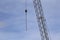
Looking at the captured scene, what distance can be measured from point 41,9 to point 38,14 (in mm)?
3422

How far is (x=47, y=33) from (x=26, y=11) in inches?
831

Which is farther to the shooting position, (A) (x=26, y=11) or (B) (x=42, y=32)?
(B) (x=42, y=32)

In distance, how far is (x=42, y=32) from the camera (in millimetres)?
123062

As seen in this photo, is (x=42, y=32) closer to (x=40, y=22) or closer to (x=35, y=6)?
(x=40, y=22)

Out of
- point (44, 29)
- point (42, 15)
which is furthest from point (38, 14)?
point (44, 29)

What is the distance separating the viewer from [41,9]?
384ft

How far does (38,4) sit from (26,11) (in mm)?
10276

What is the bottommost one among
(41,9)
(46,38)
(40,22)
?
(46,38)

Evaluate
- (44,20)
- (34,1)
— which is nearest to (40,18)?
(44,20)

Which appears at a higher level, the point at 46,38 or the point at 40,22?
the point at 40,22

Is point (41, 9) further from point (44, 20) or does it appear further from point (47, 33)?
point (47, 33)

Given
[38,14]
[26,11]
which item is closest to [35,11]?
[38,14]

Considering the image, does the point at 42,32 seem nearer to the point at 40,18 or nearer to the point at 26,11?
the point at 40,18

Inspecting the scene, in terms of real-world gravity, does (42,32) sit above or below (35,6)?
below
